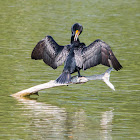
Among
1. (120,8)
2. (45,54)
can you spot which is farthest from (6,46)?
(120,8)

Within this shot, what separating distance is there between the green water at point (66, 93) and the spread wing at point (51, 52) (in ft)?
3.87

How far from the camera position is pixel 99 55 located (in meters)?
16.6

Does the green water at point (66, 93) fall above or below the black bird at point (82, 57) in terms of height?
below

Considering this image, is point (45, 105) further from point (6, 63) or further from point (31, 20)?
point (31, 20)

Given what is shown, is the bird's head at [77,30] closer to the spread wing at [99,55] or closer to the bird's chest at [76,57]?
the bird's chest at [76,57]

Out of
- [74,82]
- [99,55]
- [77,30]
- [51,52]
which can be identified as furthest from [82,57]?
[51,52]

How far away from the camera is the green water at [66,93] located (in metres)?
14.2

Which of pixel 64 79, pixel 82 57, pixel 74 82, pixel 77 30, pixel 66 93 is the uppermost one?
pixel 77 30

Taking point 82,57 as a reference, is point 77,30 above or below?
above

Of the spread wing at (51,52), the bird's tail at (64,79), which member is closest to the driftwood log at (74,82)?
the bird's tail at (64,79)

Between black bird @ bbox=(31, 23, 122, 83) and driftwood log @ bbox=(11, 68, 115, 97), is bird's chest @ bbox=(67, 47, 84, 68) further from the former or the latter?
driftwood log @ bbox=(11, 68, 115, 97)

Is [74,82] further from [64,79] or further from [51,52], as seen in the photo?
[51,52]

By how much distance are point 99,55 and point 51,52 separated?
4.83 ft

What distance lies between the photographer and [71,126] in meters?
14.6
